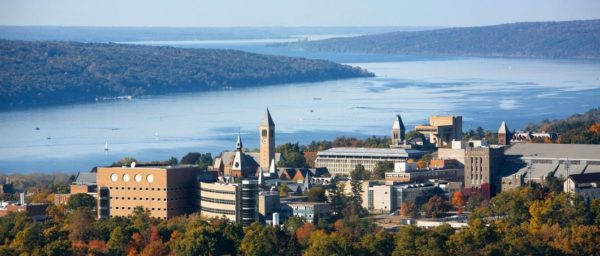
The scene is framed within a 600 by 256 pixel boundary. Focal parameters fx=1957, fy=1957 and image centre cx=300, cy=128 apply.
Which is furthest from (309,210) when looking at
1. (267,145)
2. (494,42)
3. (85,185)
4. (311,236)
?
(494,42)

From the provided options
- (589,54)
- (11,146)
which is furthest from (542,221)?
(589,54)

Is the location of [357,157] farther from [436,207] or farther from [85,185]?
[436,207]

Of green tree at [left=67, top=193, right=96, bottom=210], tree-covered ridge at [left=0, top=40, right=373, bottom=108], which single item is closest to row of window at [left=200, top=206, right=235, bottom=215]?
green tree at [left=67, top=193, right=96, bottom=210]

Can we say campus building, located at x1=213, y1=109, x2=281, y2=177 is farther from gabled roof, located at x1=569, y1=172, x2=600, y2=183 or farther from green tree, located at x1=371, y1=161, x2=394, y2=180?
gabled roof, located at x1=569, y1=172, x2=600, y2=183

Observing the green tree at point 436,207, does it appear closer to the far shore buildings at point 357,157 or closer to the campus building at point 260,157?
the campus building at point 260,157

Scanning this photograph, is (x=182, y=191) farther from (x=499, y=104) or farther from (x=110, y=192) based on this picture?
(x=499, y=104)

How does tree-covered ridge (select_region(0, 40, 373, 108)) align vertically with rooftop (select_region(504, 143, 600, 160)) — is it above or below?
above
